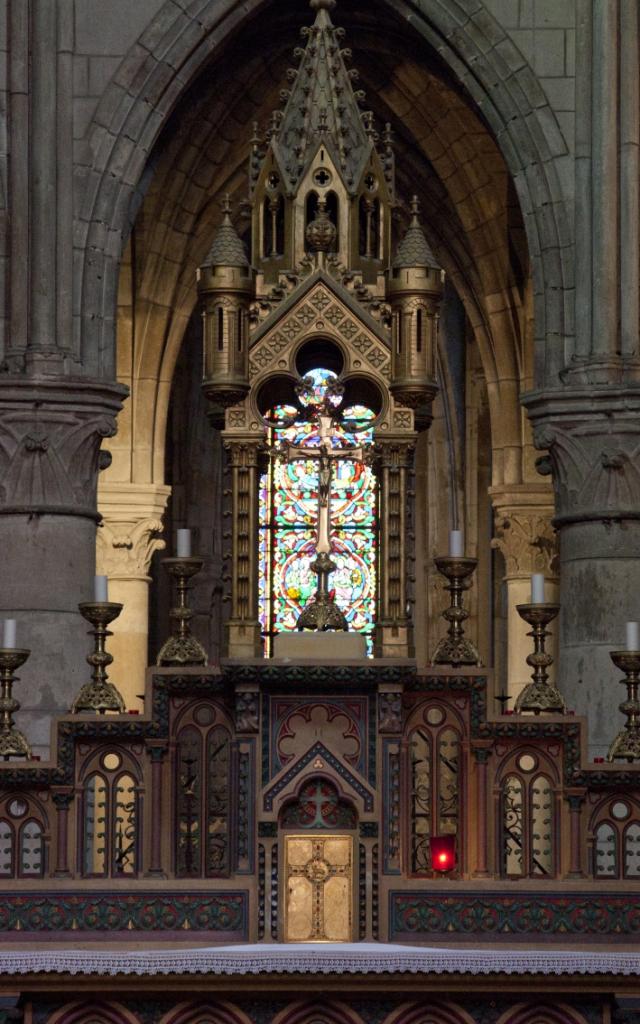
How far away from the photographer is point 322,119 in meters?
18.0

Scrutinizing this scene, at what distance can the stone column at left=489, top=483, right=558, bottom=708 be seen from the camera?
32.2m

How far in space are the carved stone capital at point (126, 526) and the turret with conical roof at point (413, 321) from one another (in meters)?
14.7

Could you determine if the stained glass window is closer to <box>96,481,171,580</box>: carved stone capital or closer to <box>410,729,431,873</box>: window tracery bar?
<box>96,481,171,580</box>: carved stone capital

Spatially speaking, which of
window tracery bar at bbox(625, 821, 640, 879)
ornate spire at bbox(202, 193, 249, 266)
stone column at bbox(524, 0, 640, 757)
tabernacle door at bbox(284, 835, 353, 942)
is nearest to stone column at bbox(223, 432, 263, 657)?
ornate spire at bbox(202, 193, 249, 266)

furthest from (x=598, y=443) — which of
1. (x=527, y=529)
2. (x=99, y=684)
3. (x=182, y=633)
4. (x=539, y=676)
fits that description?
(x=99, y=684)

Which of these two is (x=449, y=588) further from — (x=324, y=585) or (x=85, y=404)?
(x=85, y=404)

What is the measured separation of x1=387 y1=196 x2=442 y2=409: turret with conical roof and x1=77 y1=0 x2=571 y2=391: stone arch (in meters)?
8.31

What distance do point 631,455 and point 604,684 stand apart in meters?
1.79

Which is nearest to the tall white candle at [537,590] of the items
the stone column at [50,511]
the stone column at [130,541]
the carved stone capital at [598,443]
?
the carved stone capital at [598,443]

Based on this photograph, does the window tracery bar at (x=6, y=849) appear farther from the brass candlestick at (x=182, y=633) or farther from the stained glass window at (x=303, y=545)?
the stained glass window at (x=303, y=545)

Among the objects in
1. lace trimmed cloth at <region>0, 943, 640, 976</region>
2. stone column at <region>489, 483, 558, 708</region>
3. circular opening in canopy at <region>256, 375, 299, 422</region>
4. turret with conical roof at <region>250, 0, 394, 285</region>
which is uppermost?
stone column at <region>489, 483, 558, 708</region>

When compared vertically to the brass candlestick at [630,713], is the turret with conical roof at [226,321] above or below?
above

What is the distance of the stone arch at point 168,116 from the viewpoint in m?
26.0

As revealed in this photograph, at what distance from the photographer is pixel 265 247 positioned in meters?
18.0
